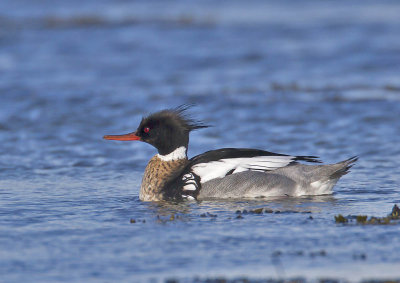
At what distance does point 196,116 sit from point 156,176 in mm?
5270

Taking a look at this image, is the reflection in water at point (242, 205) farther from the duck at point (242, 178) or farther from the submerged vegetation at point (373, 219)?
the submerged vegetation at point (373, 219)

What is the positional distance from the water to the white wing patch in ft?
2.25

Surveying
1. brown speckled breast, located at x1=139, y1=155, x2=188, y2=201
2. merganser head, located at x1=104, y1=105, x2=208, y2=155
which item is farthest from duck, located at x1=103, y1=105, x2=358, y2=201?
merganser head, located at x1=104, y1=105, x2=208, y2=155

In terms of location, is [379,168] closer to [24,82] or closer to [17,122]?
[17,122]

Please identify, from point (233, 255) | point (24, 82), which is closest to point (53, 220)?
point (233, 255)

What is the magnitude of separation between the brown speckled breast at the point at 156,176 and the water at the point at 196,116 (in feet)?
0.61

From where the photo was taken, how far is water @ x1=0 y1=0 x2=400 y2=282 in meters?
6.84

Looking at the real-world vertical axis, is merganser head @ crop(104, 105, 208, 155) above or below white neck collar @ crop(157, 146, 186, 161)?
above

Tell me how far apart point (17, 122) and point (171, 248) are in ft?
27.3

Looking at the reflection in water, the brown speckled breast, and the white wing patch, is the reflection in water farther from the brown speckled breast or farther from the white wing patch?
the white wing patch

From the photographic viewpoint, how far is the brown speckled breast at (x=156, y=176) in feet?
31.5

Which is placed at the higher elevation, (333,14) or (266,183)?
(333,14)

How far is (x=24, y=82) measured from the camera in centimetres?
1797

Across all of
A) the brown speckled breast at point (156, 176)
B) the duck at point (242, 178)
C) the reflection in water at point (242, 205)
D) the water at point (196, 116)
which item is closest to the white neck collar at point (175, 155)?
the brown speckled breast at point (156, 176)
